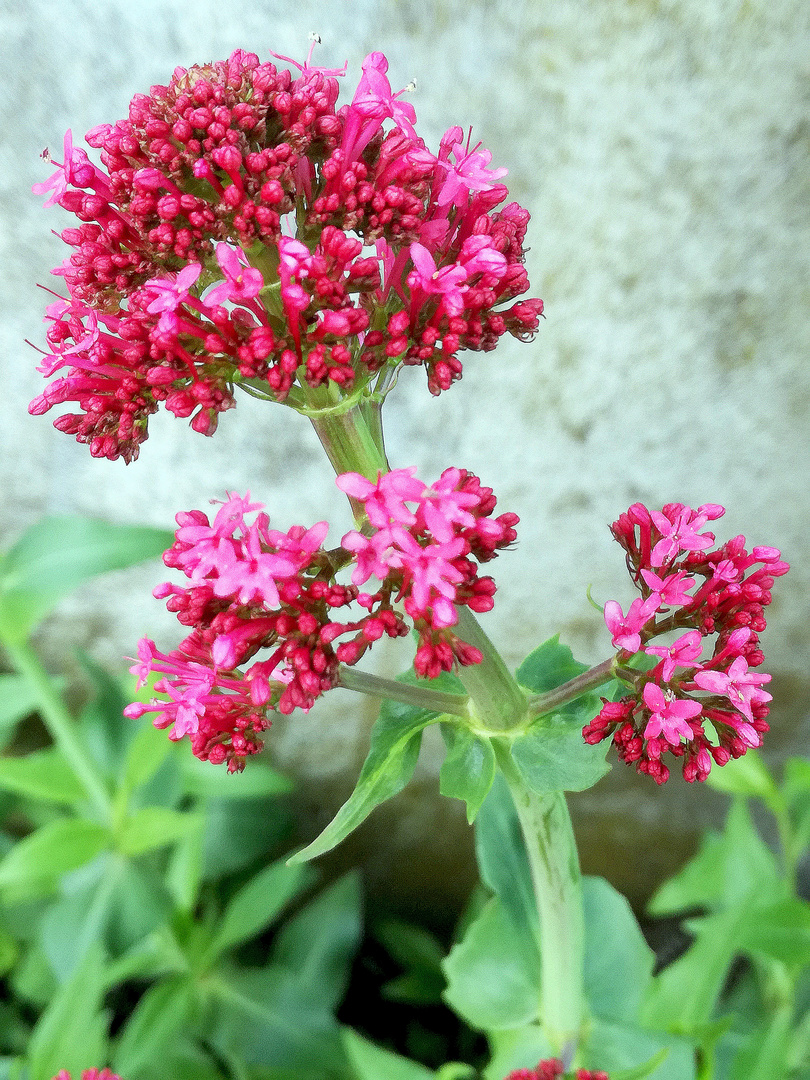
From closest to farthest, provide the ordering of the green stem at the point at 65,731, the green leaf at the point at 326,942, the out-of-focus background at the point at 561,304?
the out-of-focus background at the point at 561,304, the green stem at the point at 65,731, the green leaf at the point at 326,942

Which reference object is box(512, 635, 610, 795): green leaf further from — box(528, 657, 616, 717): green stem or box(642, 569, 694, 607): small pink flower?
box(642, 569, 694, 607): small pink flower

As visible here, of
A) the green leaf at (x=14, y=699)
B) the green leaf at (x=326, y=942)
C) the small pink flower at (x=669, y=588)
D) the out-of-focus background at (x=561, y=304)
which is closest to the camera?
the small pink flower at (x=669, y=588)

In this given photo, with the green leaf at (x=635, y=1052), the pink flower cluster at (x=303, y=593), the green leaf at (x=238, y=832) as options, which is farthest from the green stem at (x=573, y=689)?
the green leaf at (x=238, y=832)

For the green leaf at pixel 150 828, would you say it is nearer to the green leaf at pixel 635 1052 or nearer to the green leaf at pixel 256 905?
the green leaf at pixel 256 905

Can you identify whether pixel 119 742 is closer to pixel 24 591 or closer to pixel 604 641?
pixel 24 591

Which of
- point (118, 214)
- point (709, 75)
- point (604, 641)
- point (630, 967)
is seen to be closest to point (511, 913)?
point (630, 967)

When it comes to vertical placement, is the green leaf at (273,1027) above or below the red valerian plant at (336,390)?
below

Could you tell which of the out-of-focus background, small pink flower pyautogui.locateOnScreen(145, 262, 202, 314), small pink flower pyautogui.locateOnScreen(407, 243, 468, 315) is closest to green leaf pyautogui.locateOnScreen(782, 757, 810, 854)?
the out-of-focus background
